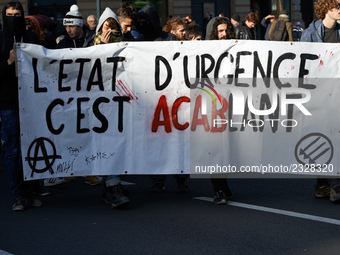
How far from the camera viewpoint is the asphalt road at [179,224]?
5.56 m

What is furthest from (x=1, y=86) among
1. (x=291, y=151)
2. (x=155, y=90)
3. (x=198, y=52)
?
(x=291, y=151)

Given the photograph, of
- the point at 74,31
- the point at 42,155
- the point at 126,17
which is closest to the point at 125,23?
the point at 126,17

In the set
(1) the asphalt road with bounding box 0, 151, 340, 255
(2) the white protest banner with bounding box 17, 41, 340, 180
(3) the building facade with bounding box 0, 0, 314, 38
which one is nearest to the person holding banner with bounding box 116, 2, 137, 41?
(2) the white protest banner with bounding box 17, 41, 340, 180

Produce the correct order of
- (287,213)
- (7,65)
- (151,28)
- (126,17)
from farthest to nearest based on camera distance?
(151,28) → (126,17) → (7,65) → (287,213)

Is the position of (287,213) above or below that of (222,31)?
below

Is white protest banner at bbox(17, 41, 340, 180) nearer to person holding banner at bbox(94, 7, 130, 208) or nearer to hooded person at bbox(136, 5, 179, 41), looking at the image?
person holding banner at bbox(94, 7, 130, 208)

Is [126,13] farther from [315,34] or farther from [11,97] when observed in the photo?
[315,34]

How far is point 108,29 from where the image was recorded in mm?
7184

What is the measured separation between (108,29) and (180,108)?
39.8 inches

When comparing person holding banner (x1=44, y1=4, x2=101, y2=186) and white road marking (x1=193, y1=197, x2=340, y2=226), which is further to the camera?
person holding banner (x1=44, y1=4, x2=101, y2=186)

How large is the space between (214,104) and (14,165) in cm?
194

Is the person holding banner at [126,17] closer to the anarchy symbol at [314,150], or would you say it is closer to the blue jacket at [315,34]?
the blue jacket at [315,34]

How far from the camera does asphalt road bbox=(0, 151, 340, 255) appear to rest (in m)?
5.56

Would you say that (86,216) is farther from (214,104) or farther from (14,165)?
(214,104)
